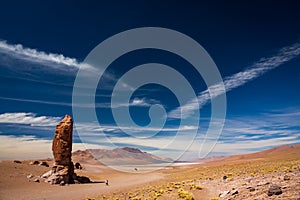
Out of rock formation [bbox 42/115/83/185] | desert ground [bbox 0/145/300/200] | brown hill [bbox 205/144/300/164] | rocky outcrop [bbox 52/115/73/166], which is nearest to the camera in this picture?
desert ground [bbox 0/145/300/200]

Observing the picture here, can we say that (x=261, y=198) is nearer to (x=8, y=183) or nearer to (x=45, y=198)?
(x=45, y=198)

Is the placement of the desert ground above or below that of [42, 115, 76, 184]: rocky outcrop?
below

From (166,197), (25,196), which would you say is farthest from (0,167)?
(166,197)

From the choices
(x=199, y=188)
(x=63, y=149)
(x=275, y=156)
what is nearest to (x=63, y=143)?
(x=63, y=149)

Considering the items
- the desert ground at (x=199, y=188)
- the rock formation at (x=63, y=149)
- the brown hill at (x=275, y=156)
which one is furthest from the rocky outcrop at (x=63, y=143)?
the brown hill at (x=275, y=156)

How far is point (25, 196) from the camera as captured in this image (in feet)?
79.7

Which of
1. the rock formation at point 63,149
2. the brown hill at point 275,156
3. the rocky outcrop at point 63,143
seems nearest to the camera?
the rock formation at point 63,149

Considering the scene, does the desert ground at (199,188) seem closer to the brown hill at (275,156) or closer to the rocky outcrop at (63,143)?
the rocky outcrop at (63,143)

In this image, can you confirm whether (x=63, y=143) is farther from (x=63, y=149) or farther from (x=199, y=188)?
(x=199, y=188)

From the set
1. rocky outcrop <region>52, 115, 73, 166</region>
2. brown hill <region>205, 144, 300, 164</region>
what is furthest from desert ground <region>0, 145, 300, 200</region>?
brown hill <region>205, 144, 300, 164</region>

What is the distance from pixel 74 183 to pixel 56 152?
5.40 meters

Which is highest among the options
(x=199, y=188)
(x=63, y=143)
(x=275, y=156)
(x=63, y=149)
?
(x=63, y=143)

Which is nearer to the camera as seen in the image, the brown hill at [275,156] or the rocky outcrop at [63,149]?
the rocky outcrop at [63,149]

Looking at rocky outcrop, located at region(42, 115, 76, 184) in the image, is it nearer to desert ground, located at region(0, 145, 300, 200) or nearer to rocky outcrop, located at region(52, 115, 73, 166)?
rocky outcrop, located at region(52, 115, 73, 166)
